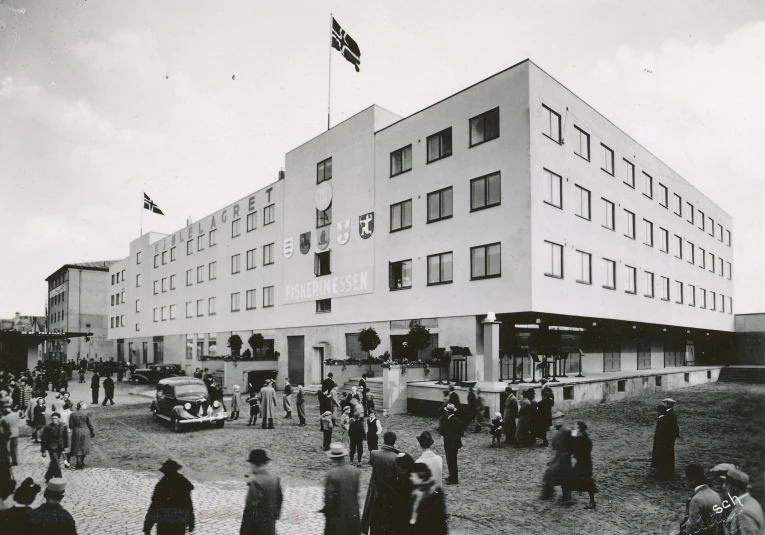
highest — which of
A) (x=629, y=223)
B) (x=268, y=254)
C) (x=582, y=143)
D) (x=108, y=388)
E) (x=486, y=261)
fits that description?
(x=582, y=143)

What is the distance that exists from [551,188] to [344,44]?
14.2 metres

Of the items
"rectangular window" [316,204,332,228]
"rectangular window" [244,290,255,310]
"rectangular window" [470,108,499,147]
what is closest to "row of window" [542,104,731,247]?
"rectangular window" [470,108,499,147]

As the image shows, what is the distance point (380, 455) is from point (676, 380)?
30123 mm

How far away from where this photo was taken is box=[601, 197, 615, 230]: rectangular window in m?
29.2

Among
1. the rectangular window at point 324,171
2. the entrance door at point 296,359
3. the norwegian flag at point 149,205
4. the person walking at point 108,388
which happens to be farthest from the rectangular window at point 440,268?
the norwegian flag at point 149,205

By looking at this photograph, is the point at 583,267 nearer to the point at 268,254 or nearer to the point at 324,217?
the point at 324,217

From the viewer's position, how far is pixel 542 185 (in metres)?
23.7

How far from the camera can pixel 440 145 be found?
27.2 meters

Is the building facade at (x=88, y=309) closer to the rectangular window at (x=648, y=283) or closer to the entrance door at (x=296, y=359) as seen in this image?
the entrance door at (x=296, y=359)

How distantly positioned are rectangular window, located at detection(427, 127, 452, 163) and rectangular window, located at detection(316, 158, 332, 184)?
875cm

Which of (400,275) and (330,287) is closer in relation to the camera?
(400,275)

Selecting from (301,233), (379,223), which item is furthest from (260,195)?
(379,223)

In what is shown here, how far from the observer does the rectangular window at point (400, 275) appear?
93.1 ft

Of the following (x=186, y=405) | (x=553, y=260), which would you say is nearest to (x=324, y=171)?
(x=553, y=260)
